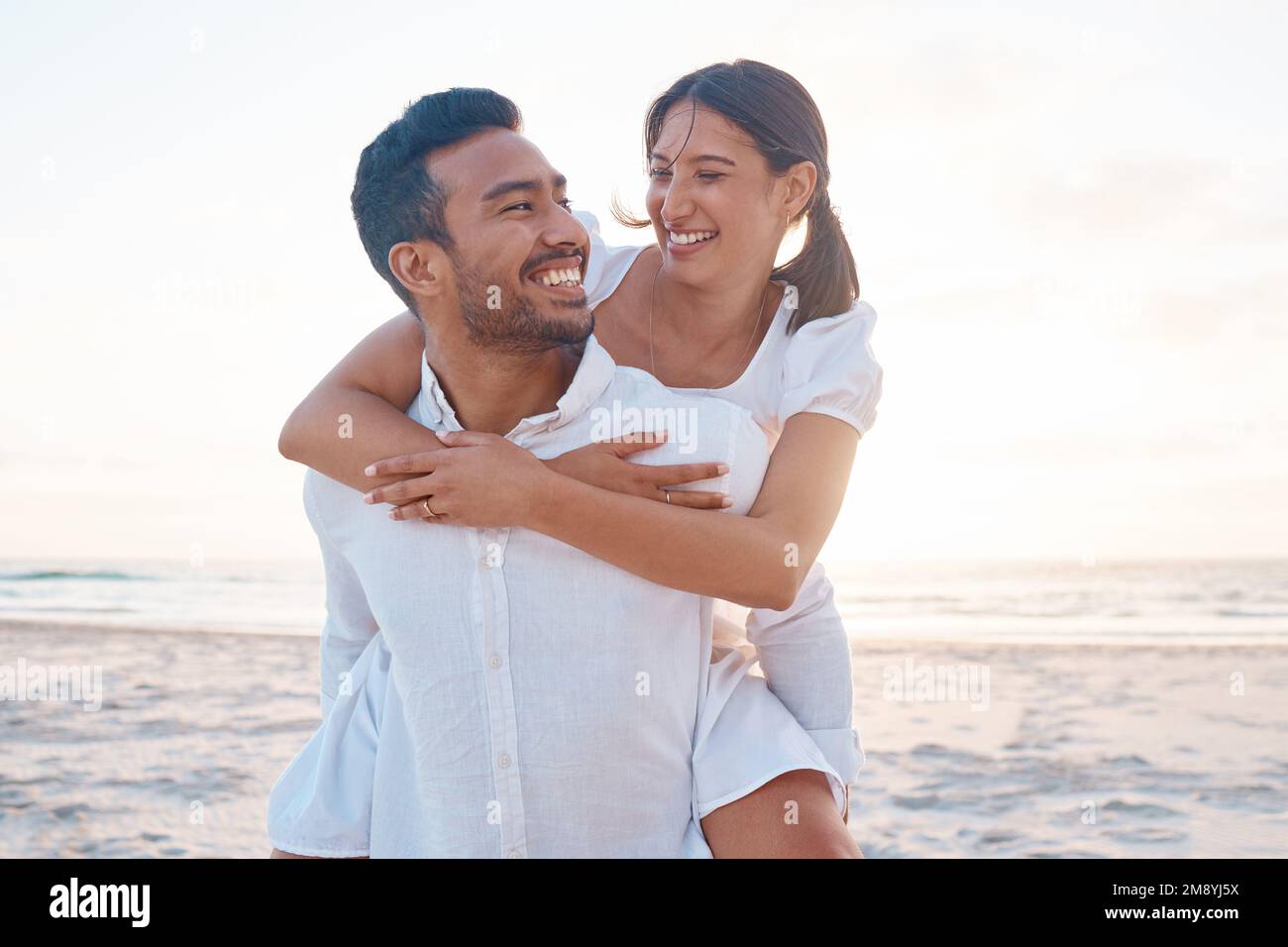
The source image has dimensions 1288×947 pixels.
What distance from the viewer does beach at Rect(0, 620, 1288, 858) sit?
680 centimetres

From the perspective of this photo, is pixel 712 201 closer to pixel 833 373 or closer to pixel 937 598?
pixel 833 373

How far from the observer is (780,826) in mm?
2273

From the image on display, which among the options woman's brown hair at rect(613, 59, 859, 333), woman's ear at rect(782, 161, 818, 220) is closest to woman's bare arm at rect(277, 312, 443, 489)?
woman's brown hair at rect(613, 59, 859, 333)

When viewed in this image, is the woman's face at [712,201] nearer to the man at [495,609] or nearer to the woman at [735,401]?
the woman at [735,401]

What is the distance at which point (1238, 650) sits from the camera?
48.1 feet

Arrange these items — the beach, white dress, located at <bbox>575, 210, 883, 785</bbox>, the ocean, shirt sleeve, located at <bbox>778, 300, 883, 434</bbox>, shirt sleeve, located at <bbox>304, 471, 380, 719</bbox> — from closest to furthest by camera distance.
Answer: shirt sleeve, located at <bbox>304, 471, 380, 719</bbox> → white dress, located at <bbox>575, 210, 883, 785</bbox> → shirt sleeve, located at <bbox>778, 300, 883, 434</bbox> → the beach → the ocean

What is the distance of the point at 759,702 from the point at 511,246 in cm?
116

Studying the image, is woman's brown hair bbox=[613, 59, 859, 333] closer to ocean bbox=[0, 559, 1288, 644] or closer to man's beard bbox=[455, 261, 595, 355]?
man's beard bbox=[455, 261, 595, 355]

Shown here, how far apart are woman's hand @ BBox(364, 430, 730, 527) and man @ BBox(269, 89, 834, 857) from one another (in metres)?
0.06

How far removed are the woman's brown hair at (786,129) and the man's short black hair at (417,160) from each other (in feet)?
3.52

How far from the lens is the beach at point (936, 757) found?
22.3 ft

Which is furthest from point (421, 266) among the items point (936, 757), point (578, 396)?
point (936, 757)
